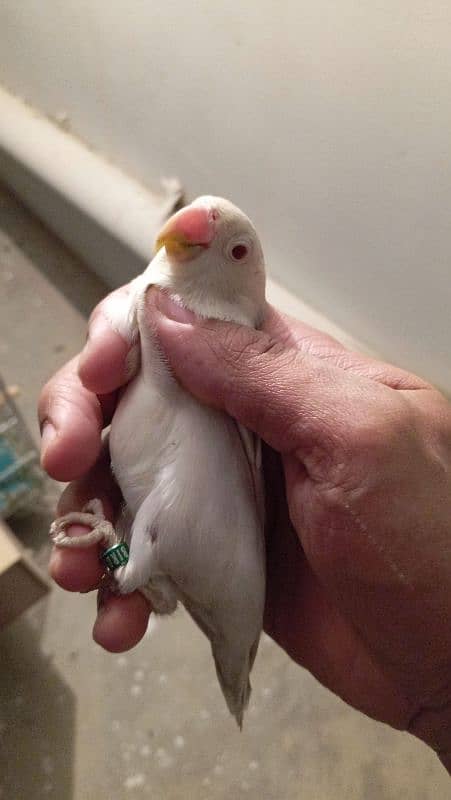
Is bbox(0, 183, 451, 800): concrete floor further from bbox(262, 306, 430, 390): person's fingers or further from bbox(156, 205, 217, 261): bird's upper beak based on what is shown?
bbox(156, 205, 217, 261): bird's upper beak

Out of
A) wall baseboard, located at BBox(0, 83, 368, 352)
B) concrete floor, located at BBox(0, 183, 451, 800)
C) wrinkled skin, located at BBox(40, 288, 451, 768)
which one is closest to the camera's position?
wrinkled skin, located at BBox(40, 288, 451, 768)

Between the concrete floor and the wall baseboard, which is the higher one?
the wall baseboard

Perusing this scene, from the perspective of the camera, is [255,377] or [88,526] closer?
[255,377]

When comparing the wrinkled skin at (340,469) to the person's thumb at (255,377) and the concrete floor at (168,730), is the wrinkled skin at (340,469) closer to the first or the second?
the person's thumb at (255,377)

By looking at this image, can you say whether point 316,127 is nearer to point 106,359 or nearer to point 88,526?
point 106,359

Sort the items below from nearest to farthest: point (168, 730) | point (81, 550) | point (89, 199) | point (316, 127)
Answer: point (81, 550), point (316, 127), point (168, 730), point (89, 199)

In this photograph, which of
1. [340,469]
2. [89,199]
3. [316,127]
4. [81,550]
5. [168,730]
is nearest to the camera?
[340,469]

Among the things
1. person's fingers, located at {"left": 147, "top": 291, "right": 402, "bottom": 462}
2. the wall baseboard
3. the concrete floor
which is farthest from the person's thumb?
the concrete floor

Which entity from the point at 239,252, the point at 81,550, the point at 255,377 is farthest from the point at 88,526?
the point at 239,252

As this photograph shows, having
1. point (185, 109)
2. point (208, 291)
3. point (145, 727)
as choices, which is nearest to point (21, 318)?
point (185, 109)
